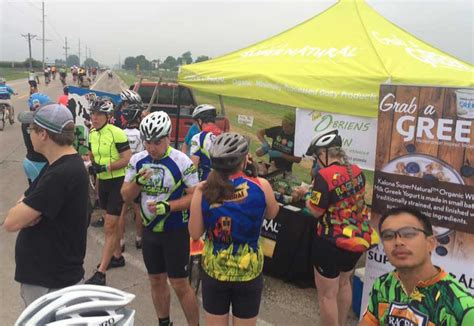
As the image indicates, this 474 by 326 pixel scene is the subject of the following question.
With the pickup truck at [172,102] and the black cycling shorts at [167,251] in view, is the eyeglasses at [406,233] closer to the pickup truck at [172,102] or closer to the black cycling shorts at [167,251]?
the black cycling shorts at [167,251]

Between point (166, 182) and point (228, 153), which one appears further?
point (166, 182)

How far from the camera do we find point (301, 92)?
473 cm

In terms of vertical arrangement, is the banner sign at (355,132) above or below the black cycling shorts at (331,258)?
above

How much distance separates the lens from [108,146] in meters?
4.99

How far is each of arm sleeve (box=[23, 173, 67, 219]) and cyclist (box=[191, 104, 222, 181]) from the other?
282 cm

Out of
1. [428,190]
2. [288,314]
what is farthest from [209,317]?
[428,190]

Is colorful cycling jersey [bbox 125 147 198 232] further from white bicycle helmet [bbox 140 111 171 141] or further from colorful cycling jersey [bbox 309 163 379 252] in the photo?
colorful cycling jersey [bbox 309 163 379 252]

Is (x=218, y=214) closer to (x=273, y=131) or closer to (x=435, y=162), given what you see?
(x=435, y=162)

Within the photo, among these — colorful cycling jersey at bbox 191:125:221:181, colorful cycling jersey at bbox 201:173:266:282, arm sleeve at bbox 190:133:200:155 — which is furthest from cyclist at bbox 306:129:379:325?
arm sleeve at bbox 190:133:200:155

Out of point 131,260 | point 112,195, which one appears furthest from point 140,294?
point 112,195

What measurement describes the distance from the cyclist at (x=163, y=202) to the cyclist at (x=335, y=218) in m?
1.13

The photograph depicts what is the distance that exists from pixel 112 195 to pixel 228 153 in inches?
108

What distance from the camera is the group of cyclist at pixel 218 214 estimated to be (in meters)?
2.65

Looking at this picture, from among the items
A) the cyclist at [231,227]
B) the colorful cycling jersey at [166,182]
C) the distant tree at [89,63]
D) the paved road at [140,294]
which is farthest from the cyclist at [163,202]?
the distant tree at [89,63]
